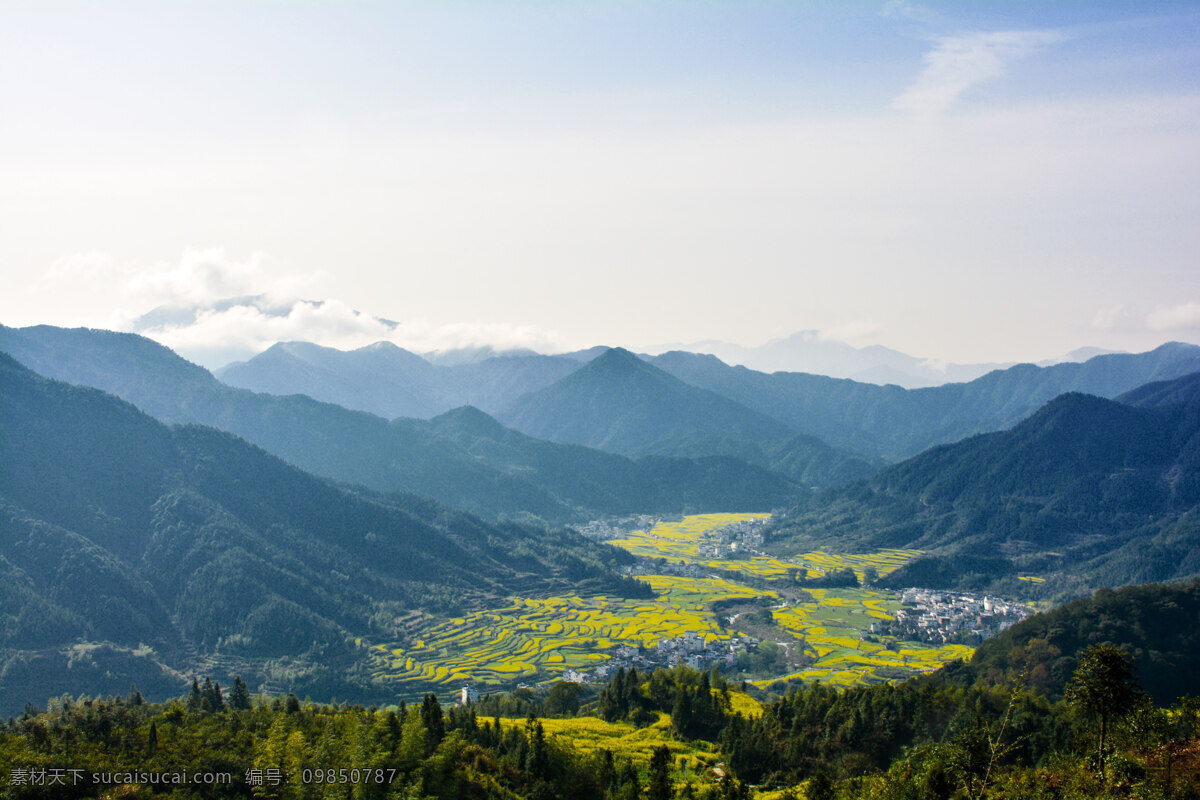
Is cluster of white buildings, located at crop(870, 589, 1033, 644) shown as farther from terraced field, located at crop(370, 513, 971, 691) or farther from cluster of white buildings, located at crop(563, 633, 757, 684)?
cluster of white buildings, located at crop(563, 633, 757, 684)

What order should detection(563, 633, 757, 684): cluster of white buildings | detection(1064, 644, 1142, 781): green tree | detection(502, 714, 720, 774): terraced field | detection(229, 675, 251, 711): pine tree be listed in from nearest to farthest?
detection(1064, 644, 1142, 781): green tree, detection(502, 714, 720, 774): terraced field, detection(229, 675, 251, 711): pine tree, detection(563, 633, 757, 684): cluster of white buildings

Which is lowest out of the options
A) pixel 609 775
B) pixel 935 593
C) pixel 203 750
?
pixel 935 593

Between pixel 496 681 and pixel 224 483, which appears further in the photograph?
pixel 224 483

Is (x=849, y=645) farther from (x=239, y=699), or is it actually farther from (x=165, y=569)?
(x=165, y=569)

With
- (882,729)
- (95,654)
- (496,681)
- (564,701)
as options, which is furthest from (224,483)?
(882,729)

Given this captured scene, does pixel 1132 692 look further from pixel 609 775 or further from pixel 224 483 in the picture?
pixel 224 483

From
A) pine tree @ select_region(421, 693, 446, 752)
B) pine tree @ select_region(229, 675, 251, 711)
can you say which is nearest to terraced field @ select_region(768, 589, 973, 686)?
pine tree @ select_region(421, 693, 446, 752)

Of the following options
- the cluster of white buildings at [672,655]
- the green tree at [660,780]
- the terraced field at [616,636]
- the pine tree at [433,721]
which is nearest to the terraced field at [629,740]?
the green tree at [660,780]

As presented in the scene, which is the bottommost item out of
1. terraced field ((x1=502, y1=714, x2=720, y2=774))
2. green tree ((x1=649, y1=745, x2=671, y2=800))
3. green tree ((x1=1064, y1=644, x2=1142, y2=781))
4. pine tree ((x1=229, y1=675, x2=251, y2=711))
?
terraced field ((x1=502, y1=714, x2=720, y2=774))
